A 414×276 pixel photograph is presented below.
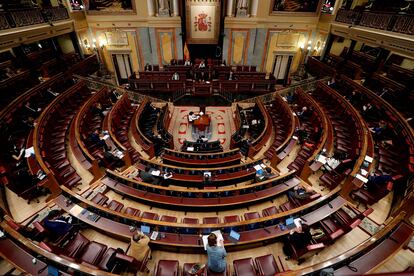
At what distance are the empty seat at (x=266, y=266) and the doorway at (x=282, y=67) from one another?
15625 mm

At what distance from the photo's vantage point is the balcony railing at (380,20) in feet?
30.4

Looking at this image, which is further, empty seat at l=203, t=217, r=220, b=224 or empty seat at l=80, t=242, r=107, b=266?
empty seat at l=203, t=217, r=220, b=224

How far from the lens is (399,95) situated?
34.2 ft

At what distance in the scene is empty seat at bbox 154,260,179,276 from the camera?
4.38 metres

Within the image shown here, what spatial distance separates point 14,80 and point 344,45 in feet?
73.7

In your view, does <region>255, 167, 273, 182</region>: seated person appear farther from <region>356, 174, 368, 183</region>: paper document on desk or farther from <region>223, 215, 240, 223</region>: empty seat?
<region>356, 174, 368, 183</region>: paper document on desk

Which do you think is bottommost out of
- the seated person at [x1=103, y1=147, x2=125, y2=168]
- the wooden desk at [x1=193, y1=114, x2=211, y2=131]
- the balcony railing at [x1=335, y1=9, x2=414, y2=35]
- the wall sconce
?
the wooden desk at [x1=193, y1=114, x2=211, y2=131]

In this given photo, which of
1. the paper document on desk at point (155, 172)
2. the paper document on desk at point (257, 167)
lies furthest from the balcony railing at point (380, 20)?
the paper document on desk at point (155, 172)

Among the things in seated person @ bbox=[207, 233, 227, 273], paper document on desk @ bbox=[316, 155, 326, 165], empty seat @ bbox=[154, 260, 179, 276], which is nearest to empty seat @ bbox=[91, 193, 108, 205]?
empty seat @ bbox=[154, 260, 179, 276]

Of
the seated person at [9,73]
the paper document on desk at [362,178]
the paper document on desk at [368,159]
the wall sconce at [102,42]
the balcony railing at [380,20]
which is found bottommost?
the paper document on desk at [362,178]

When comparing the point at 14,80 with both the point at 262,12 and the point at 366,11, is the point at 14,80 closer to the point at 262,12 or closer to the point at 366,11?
the point at 262,12

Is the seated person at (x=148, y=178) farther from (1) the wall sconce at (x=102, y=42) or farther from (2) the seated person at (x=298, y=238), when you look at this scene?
(1) the wall sconce at (x=102, y=42)

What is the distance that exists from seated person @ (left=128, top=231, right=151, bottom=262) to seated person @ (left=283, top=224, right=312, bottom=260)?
3313 millimetres

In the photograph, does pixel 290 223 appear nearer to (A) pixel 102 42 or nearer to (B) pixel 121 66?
(B) pixel 121 66
